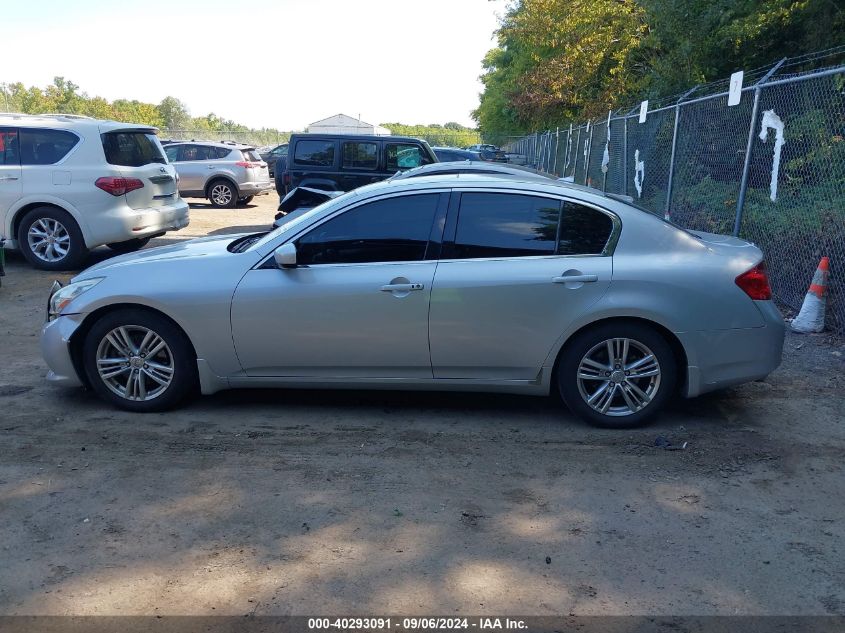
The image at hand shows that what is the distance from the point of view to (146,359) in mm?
5047

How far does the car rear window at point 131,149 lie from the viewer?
10172mm

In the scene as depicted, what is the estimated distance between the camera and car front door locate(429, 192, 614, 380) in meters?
4.73

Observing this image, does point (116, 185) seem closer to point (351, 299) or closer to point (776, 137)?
point (351, 299)

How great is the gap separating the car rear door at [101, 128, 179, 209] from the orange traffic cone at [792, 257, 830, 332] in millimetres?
8165

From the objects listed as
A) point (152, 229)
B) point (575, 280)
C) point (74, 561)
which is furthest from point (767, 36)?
point (74, 561)

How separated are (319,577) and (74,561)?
3.59ft

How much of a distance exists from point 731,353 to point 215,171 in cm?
1731

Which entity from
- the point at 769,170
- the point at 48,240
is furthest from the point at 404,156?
the point at 769,170

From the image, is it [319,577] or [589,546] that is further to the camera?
[589,546]

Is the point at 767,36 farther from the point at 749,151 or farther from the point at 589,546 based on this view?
the point at 589,546

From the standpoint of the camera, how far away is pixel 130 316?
16.4 feet

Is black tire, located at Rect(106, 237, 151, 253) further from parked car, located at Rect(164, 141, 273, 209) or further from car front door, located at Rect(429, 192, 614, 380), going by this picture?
car front door, located at Rect(429, 192, 614, 380)

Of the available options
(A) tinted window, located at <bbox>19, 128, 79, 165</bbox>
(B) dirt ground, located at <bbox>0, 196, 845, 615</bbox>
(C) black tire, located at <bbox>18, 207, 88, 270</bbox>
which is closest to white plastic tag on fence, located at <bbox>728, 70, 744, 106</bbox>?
(B) dirt ground, located at <bbox>0, 196, 845, 615</bbox>

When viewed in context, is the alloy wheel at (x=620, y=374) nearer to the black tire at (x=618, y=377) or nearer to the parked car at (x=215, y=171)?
the black tire at (x=618, y=377)
